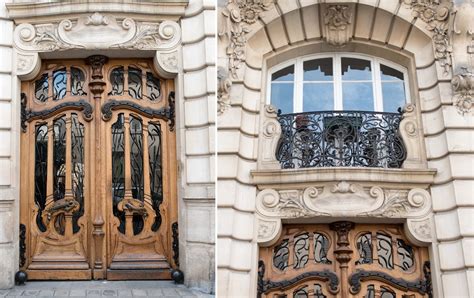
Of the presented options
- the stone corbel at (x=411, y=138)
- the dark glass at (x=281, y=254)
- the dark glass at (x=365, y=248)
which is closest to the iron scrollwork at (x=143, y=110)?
the dark glass at (x=281, y=254)

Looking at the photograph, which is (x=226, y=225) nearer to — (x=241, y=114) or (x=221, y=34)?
(x=241, y=114)

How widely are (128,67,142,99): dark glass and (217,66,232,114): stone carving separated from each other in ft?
3.89

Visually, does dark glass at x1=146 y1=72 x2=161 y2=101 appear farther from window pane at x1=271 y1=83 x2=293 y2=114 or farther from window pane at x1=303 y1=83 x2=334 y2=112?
window pane at x1=303 y1=83 x2=334 y2=112

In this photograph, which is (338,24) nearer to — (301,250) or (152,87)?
(152,87)

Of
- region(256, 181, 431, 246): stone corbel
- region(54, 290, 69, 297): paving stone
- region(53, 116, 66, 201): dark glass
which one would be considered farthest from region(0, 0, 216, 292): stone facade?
region(256, 181, 431, 246): stone corbel

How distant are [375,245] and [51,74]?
202 inches

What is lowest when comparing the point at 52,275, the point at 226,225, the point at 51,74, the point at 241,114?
the point at 52,275

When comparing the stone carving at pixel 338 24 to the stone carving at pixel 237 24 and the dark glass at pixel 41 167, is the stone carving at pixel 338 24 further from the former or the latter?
the dark glass at pixel 41 167

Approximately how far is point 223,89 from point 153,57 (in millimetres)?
1128

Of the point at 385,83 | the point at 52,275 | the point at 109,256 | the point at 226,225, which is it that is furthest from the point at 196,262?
the point at 385,83

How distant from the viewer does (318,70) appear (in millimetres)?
9586

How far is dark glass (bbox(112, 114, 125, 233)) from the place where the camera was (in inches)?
344

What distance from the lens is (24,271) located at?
8531 millimetres

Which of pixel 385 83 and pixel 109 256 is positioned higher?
pixel 385 83
